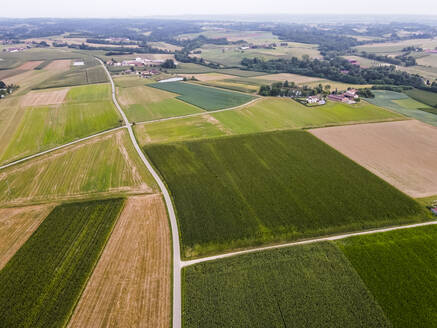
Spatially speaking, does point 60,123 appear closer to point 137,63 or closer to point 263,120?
point 263,120

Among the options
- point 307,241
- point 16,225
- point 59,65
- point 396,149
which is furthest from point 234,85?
point 59,65

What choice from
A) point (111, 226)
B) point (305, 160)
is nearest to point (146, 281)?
point (111, 226)

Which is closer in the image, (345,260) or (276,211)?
(345,260)

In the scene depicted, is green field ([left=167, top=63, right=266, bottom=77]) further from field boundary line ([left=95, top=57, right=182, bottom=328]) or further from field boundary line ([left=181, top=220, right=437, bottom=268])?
field boundary line ([left=181, top=220, right=437, bottom=268])

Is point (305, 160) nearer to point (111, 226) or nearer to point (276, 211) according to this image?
point (276, 211)

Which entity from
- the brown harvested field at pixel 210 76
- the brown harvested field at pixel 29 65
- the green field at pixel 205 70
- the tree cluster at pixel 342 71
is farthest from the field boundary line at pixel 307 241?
the brown harvested field at pixel 29 65

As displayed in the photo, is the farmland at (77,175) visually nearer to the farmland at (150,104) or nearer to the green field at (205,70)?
the farmland at (150,104)

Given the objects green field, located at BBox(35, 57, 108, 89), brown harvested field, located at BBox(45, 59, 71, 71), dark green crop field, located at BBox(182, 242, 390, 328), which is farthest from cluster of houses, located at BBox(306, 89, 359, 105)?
brown harvested field, located at BBox(45, 59, 71, 71)
